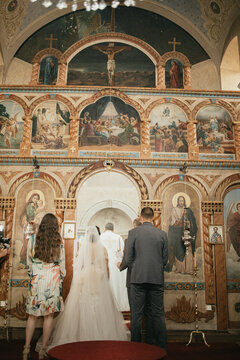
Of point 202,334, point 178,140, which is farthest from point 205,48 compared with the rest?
point 202,334

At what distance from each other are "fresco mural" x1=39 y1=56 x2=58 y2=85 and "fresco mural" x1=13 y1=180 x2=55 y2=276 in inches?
121

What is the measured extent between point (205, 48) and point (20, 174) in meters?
6.71

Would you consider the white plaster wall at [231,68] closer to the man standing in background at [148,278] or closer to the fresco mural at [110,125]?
the fresco mural at [110,125]

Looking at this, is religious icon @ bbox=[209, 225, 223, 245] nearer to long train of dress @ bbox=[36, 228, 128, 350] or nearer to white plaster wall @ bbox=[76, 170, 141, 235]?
long train of dress @ bbox=[36, 228, 128, 350]

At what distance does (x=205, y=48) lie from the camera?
10.8 meters

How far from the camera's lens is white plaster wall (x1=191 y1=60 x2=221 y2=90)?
416 inches

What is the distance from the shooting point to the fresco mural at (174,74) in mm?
10211

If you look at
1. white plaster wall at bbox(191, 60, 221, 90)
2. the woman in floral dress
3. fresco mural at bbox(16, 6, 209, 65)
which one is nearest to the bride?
the woman in floral dress

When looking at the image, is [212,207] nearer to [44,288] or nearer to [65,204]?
[65,204]

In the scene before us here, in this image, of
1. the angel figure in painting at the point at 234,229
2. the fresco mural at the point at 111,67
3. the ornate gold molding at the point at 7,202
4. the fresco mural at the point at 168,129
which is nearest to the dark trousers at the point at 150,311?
the angel figure in painting at the point at 234,229

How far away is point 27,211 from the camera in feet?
29.1

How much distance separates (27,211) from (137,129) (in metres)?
3.61

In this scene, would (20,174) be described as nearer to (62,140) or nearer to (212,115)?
(62,140)

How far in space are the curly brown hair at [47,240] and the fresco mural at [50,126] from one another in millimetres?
3526
